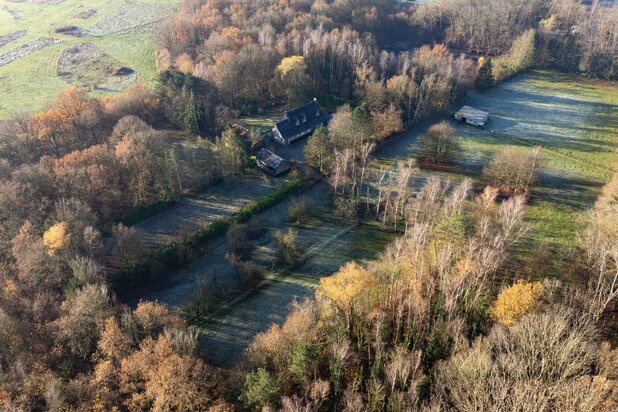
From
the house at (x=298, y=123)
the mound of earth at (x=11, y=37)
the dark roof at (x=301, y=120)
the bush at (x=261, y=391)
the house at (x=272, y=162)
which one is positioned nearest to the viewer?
the bush at (x=261, y=391)

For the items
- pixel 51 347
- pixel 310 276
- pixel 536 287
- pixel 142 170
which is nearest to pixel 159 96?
pixel 142 170

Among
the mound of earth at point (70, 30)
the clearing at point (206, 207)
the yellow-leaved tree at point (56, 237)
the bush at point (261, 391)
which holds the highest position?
the mound of earth at point (70, 30)

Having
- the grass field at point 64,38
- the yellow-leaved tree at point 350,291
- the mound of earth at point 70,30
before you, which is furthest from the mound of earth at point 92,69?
the yellow-leaved tree at point 350,291

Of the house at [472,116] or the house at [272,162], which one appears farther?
the house at [472,116]

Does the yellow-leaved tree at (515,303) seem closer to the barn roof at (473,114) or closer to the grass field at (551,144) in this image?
the grass field at (551,144)

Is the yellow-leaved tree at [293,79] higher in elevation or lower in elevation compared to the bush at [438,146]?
higher

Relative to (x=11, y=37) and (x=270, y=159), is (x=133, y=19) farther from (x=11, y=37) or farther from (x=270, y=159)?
(x=270, y=159)

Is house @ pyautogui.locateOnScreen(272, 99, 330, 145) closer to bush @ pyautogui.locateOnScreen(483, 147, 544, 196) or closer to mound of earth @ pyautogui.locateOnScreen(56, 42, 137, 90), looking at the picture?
bush @ pyautogui.locateOnScreen(483, 147, 544, 196)
